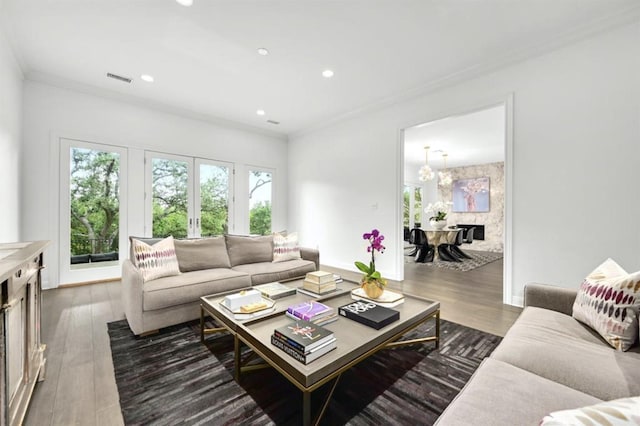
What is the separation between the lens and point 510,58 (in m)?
3.07

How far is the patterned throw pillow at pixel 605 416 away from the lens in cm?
51

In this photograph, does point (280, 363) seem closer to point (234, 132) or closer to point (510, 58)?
point (510, 58)

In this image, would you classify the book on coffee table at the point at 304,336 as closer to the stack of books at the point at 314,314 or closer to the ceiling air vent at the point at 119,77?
the stack of books at the point at 314,314

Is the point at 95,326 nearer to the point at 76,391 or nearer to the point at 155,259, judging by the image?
the point at 155,259

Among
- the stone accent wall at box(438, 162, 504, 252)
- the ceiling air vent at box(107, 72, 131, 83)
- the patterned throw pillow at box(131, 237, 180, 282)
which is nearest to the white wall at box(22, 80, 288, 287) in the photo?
the ceiling air vent at box(107, 72, 131, 83)

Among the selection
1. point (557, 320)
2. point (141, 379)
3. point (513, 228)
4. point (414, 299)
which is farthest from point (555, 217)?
point (141, 379)

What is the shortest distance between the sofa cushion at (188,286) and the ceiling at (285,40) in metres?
2.46

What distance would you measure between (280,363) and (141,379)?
1.09 meters

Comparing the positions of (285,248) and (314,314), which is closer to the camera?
(314,314)

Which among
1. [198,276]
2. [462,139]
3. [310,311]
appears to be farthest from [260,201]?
[462,139]

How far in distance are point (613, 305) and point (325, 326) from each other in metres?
1.54

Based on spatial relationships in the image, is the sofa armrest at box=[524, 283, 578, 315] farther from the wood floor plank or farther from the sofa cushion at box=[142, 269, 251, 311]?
the wood floor plank

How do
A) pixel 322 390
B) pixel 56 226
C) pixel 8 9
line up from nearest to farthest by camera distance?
pixel 322 390 → pixel 8 9 → pixel 56 226

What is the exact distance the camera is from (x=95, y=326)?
2527mm
